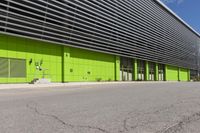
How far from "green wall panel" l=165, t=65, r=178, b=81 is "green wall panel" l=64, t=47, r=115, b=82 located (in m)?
24.4

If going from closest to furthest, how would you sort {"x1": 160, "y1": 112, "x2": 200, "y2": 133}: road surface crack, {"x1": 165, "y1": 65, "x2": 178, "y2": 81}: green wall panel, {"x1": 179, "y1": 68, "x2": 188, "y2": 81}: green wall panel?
1. {"x1": 160, "y1": 112, "x2": 200, "y2": 133}: road surface crack
2. {"x1": 165, "y1": 65, "x2": 178, "y2": 81}: green wall panel
3. {"x1": 179, "y1": 68, "x2": 188, "y2": 81}: green wall panel

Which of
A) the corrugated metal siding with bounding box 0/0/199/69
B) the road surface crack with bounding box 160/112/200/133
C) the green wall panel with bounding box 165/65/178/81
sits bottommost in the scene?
the road surface crack with bounding box 160/112/200/133

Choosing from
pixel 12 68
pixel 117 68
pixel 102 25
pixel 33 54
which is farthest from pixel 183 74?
pixel 12 68

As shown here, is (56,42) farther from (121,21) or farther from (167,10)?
(167,10)

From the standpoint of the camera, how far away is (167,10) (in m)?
67.8

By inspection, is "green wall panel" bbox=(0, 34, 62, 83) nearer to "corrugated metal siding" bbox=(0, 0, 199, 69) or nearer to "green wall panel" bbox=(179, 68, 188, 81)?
"corrugated metal siding" bbox=(0, 0, 199, 69)

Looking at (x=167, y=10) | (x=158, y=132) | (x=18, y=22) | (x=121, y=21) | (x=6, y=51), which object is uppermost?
(x=167, y=10)

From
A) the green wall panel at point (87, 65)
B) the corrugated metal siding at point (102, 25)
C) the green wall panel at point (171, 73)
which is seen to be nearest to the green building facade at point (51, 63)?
the green wall panel at point (87, 65)

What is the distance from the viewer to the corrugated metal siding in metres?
28.7

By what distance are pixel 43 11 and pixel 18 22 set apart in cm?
320

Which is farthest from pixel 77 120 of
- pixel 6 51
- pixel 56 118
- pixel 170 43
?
pixel 170 43

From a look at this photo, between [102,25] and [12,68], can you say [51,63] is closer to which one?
[12,68]

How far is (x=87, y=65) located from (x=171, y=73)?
36718 millimetres

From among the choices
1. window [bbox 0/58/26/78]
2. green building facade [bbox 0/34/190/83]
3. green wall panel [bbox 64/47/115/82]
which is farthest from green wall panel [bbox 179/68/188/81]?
window [bbox 0/58/26/78]
